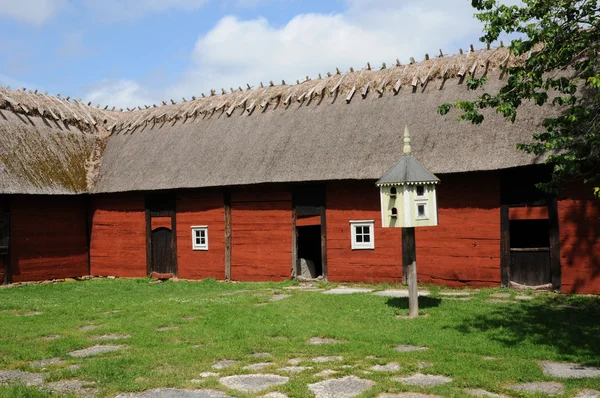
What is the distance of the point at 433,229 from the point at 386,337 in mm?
7359

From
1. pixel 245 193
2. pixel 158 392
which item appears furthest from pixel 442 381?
pixel 245 193

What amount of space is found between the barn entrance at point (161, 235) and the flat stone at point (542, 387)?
51.9 ft

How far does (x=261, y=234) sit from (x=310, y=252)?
98.8 inches

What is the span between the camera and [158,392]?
644cm

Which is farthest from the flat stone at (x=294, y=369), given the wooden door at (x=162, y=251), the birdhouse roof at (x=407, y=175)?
the wooden door at (x=162, y=251)

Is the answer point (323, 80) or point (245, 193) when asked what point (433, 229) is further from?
point (323, 80)

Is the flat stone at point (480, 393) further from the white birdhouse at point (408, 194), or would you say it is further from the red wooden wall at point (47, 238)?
the red wooden wall at point (47, 238)

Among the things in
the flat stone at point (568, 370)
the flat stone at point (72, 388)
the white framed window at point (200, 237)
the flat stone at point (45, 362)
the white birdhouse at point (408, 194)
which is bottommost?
the flat stone at point (568, 370)

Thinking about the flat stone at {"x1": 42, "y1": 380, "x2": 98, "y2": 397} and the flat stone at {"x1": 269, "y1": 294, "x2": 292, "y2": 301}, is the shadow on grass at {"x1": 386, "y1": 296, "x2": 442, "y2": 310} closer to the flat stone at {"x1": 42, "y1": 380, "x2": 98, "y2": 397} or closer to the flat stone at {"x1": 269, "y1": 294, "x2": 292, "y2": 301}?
the flat stone at {"x1": 269, "y1": 294, "x2": 292, "y2": 301}

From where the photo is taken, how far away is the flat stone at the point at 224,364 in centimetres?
750

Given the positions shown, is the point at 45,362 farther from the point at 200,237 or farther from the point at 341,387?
the point at 200,237

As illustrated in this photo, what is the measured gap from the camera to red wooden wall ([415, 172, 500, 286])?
14.9 metres

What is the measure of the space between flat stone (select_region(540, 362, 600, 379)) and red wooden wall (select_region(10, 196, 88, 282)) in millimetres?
17955

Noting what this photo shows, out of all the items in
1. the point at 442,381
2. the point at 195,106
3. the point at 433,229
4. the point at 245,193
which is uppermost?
the point at 195,106
